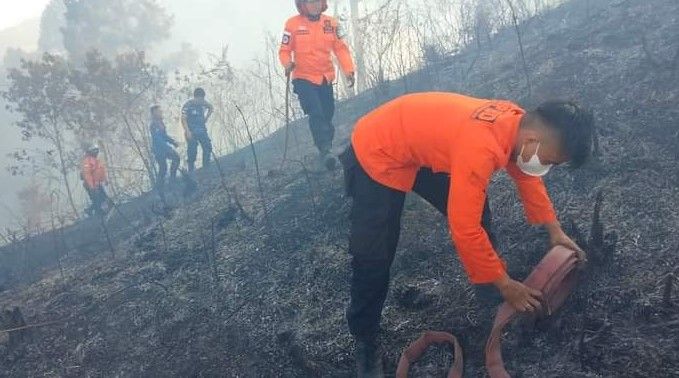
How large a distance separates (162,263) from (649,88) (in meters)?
4.63

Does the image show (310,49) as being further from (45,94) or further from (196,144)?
(45,94)

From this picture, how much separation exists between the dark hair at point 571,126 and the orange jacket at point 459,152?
13cm

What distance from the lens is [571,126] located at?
2064 mm

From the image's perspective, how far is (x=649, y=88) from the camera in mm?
4613

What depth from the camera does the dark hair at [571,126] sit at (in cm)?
207

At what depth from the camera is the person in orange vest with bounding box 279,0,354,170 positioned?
18.0ft

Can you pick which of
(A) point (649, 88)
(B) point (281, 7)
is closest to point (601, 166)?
(A) point (649, 88)

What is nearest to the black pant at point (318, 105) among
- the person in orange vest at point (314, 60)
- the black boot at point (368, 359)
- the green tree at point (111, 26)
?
the person in orange vest at point (314, 60)

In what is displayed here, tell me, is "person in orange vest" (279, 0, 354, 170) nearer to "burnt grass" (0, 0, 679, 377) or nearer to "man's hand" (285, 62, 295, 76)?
"man's hand" (285, 62, 295, 76)

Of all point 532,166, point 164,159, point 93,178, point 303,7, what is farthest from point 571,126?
point 93,178

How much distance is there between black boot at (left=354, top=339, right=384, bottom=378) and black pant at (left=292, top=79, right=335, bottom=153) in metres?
3.11

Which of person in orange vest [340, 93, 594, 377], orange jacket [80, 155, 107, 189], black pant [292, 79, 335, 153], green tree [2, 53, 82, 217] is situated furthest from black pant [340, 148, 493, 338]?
green tree [2, 53, 82, 217]

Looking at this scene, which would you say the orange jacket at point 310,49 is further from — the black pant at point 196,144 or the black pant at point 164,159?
the black pant at point 164,159

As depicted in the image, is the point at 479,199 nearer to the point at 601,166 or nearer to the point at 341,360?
the point at 341,360
